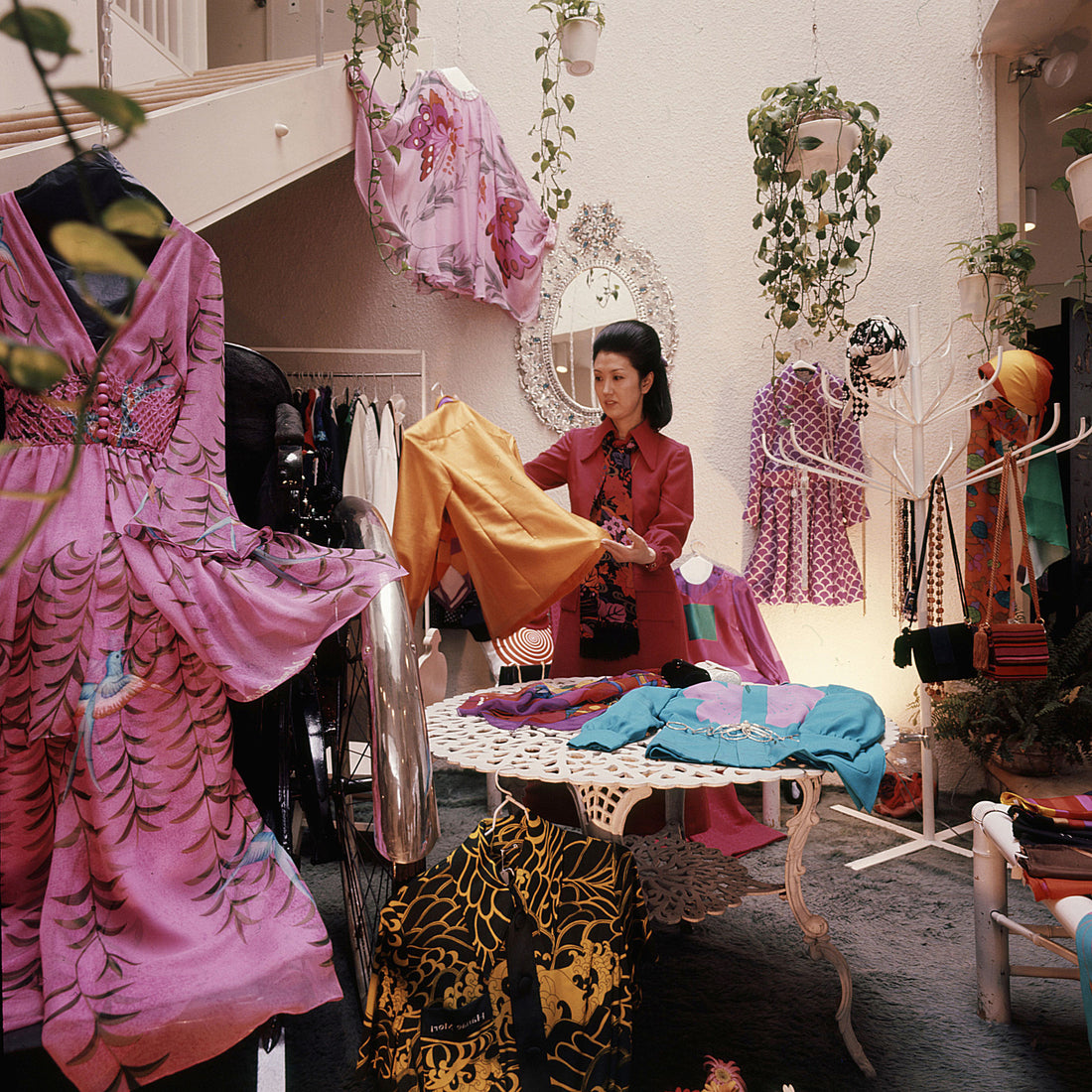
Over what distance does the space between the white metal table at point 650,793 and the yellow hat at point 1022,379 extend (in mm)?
2269

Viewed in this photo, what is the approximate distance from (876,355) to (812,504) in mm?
749

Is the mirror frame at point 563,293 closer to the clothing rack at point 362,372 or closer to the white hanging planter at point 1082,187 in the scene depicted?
the clothing rack at point 362,372

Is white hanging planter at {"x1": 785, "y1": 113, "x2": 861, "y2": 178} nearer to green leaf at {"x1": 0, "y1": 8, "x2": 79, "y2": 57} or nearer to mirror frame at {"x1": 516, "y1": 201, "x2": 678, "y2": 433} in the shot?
mirror frame at {"x1": 516, "y1": 201, "x2": 678, "y2": 433}

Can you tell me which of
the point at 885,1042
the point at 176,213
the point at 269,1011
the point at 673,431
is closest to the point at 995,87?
the point at 673,431

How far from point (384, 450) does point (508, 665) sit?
1.11 metres

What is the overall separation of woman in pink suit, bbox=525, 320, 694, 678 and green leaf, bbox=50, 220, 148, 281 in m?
2.13

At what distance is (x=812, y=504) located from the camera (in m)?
3.68

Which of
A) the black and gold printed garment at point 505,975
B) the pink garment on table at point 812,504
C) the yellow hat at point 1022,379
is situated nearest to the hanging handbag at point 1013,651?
the yellow hat at point 1022,379

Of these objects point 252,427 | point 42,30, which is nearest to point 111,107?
point 42,30

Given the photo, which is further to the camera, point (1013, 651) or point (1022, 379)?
point (1022, 379)

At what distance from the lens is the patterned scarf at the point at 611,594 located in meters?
2.43

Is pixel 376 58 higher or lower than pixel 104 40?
higher

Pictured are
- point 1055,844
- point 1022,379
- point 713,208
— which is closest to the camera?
point 1055,844

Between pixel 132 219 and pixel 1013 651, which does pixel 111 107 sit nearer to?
pixel 132 219
